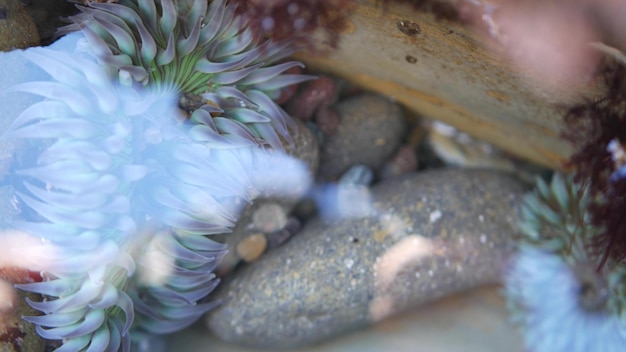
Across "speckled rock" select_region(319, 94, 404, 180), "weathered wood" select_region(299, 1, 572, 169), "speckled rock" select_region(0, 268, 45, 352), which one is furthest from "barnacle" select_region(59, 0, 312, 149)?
"speckled rock" select_region(0, 268, 45, 352)

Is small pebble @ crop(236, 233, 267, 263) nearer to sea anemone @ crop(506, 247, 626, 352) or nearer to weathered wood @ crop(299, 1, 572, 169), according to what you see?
weathered wood @ crop(299, 1, 572, 169)

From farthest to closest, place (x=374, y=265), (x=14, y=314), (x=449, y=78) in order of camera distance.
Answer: (x=374, y=265)
(x=449, y=78)
(x=14, y=314)

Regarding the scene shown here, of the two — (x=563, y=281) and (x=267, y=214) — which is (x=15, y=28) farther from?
(x=563, y=281)

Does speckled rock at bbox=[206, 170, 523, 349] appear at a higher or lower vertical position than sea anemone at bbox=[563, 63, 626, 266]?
lower

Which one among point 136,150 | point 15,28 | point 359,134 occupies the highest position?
point 15,28

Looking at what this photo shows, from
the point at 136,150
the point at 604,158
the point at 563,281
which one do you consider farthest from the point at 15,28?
the point at 563,281

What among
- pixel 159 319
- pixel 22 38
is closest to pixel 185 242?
pixel 159 319

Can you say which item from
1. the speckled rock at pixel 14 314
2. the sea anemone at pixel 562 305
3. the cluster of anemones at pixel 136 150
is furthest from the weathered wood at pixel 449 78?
the speckled rock at pixel 14 314

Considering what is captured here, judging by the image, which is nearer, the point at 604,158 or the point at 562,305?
the point at 604,158
